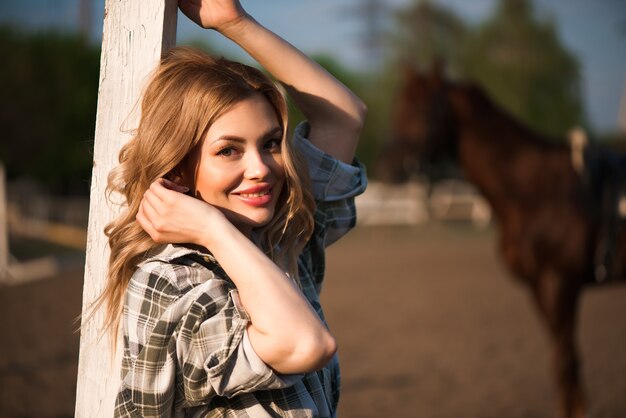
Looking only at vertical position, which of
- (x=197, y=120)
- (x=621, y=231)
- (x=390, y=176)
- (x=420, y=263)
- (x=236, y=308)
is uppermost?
(x=197, y=120)

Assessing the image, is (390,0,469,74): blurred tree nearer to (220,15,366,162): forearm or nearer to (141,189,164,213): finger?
(220,15,366,162): forearm

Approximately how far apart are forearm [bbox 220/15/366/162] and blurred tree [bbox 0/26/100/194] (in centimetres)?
1171

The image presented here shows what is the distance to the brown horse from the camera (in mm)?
4445

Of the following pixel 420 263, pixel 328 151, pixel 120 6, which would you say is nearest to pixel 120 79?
pixel 120 6

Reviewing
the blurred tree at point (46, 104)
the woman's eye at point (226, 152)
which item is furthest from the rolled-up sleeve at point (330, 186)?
the blurred tree at point (46, 104)

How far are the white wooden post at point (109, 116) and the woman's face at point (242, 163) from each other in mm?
192

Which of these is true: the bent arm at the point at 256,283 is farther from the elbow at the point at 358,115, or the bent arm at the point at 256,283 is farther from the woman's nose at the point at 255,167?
the elbow at the point at 358,115

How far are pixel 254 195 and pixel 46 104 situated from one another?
16.7 meters

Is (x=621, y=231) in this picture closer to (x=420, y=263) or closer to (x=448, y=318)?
(x=448, y=318)

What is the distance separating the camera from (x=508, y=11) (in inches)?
1120

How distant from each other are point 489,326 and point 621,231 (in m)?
3.33

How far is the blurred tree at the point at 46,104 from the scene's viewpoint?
16.1m

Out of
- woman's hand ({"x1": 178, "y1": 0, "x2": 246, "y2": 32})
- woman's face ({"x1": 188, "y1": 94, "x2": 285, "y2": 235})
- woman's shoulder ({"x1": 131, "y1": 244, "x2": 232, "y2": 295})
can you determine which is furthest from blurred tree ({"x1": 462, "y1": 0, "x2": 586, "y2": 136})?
woman's shoulder ({"x1": 131, "y1": 244, "x2": 232, "y2": 295})

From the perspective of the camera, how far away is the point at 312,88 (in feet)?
5.41
